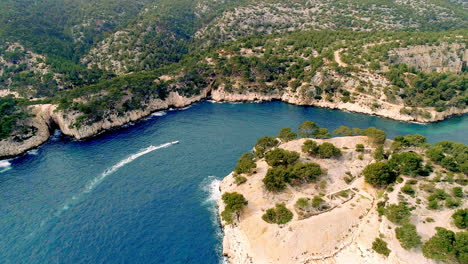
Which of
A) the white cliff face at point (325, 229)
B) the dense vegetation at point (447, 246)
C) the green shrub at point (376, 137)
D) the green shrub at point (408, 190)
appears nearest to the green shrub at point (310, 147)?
the white cliff face at point (325, 229)

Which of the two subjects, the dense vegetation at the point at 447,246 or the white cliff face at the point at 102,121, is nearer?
the dense vegetation at the point at 447,246

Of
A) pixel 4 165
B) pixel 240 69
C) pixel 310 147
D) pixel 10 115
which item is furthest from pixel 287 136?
pixel 10 115

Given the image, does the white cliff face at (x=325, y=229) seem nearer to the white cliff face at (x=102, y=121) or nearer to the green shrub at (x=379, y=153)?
the green shrub at (x=379, y=153)

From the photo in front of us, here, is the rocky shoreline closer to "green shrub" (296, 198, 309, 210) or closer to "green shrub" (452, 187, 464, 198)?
"green shrub" (452, 187, 464, 198)

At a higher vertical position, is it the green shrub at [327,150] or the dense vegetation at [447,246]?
the green shrub at [327,150]

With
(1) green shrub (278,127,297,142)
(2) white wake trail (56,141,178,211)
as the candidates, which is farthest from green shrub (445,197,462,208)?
(2) white wake trail (56,141,178,211)

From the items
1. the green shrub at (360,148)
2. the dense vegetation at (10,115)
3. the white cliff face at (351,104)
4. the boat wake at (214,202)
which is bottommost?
the white cliff face at (351,104)
